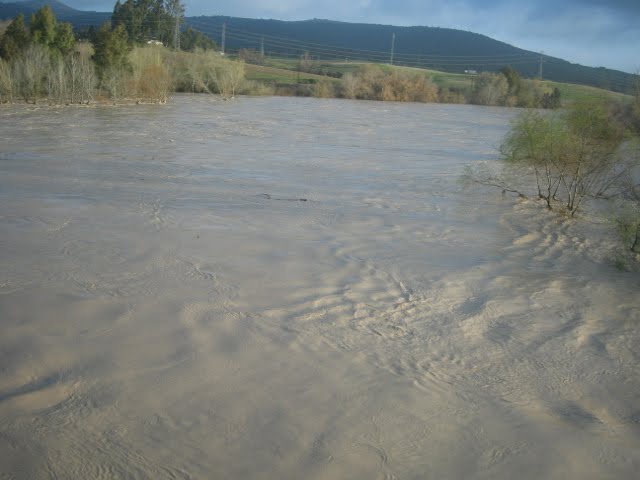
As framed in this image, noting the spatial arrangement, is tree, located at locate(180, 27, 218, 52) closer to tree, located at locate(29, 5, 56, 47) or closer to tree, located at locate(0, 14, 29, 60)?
tree, located at locate(29, 5, 56, 47)

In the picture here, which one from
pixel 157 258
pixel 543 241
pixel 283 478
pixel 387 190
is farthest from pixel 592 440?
pixel 387 190

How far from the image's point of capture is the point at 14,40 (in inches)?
1337

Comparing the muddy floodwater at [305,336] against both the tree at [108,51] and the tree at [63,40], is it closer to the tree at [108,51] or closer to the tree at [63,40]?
the tree at [108,51]

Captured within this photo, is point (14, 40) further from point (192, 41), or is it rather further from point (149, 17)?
point (192, 41)

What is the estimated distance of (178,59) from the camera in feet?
180

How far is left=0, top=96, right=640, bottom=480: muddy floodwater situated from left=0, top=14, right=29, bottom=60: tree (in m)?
23.9

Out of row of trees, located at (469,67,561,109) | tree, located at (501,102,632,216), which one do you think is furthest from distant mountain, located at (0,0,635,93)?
tree, located at (501,102,632,216)

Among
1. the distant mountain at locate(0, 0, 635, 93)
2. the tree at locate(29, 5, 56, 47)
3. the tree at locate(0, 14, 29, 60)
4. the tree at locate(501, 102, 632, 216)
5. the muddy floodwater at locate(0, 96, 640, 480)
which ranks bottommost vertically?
the muddy floodwater at locate(0, 96, 640, 480)

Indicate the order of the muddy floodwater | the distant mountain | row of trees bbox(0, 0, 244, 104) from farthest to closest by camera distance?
the distant mountain
row of trees bbox(0, 0, 244, 104)
the muddy floodwater

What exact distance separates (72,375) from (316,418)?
6.56ft

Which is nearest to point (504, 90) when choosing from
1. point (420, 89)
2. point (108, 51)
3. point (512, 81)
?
point (512, 81)

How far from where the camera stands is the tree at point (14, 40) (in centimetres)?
3325

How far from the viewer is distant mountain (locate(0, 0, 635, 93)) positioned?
127688mm

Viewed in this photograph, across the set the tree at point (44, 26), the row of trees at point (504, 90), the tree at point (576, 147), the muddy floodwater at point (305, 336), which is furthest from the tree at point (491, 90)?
the muddy floodwater at point (305, 336)
